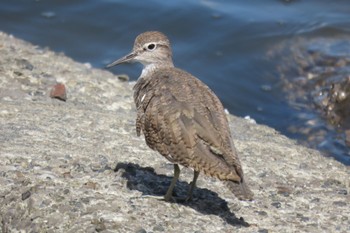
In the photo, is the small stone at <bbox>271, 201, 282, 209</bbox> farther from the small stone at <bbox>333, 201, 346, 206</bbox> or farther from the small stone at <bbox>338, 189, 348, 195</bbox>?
the small stone at <bbox>338, 189, 348, 195</bbox>

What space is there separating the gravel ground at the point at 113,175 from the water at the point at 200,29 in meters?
2.49

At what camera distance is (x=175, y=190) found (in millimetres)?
5734

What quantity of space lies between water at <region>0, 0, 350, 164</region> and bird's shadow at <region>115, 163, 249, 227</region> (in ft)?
13.5

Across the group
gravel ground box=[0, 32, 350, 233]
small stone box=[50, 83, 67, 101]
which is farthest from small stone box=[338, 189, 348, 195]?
small stone box=[50, 83, 67, 101]

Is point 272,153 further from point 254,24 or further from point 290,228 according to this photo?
point 254,24

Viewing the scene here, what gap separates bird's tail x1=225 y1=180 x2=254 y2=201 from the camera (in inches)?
192

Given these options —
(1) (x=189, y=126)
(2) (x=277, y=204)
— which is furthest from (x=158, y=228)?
(2) (x=277, y=204)

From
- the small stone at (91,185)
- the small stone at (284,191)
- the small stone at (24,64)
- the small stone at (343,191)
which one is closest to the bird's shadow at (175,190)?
the small stone at (91,185)

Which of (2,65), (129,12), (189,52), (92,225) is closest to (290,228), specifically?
(92,225)

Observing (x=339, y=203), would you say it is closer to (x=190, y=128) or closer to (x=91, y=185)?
(x=190, y=128)

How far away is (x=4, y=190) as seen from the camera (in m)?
5.36

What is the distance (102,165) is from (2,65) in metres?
2.25

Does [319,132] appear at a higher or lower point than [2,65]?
lower

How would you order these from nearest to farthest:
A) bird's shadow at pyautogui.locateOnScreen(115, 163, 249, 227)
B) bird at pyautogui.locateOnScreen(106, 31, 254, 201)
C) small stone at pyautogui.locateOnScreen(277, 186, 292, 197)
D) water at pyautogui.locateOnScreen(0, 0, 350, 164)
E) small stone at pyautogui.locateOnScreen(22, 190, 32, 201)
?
bird at pyautogui.locateOnScreen(106, 31, 254, 201)
small stone at pyautogui.locateOnScreen(22, 190, 32, 201)
bird's shadow at pyautogui.locateOnScreen(115, 163, 249, 227)
small stone at pyautogui.locateOnScreen(277, 186, 292, 197)
water at pyautogui.locateOnScreen(0, 0, 350, 164)
